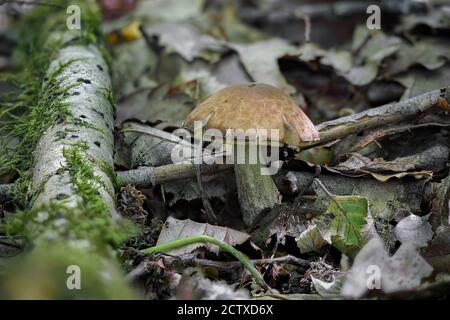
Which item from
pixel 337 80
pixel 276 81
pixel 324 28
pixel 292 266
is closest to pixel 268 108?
pixel 292 266

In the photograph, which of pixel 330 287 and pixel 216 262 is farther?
pixel 216 262

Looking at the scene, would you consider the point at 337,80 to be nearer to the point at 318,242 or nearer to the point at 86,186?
the point at 318,242

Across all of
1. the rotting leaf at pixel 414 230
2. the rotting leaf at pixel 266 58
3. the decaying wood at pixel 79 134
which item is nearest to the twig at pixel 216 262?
the decaying wood at pixel 79 134

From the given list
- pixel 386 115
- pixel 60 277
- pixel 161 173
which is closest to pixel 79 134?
pixel 161 173

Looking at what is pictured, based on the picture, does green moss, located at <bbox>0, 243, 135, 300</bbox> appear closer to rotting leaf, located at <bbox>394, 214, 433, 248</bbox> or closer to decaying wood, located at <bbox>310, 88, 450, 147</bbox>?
rotting leaf, located at <bbox>394, 214, 433, 248</bbox>

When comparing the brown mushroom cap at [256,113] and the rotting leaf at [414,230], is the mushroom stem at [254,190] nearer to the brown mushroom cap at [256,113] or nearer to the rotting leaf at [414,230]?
the brown mushroom cap at [256,113]

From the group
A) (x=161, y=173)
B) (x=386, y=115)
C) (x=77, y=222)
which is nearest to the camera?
(x=77, y=222)

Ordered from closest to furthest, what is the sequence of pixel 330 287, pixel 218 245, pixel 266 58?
pixel 330 287
pixel 218 245
pixel 266 58

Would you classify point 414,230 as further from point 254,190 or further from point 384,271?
point 254,190
